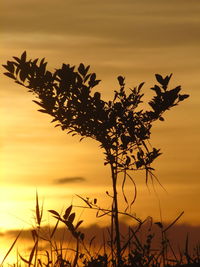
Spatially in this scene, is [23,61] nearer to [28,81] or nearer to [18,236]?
[28,81]

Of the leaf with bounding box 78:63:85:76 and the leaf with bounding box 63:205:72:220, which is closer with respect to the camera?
the leaf with bounding box 63:205:72:220

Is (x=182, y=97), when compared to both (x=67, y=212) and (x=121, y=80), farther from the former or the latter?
(x=67, y=212)

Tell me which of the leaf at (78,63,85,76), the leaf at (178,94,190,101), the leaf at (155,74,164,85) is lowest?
the leaf at (178,94,190,101)

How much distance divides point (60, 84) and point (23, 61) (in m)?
0.73

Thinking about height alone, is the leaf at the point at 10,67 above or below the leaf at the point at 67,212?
above

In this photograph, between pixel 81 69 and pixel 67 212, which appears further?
pixel 81 69

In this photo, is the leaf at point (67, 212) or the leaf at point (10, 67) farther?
the leaf at point (10, 67)

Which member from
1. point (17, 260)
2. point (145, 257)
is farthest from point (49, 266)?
point (145, 257)

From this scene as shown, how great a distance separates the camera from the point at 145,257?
11.5 metres

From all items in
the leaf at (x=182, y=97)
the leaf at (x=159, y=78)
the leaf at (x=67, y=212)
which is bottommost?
the leaf at (x=67, y=212)

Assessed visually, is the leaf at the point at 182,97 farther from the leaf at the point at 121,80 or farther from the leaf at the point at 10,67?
the leaf at the point at 10,67

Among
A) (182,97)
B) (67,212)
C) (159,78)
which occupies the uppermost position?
(159,78)

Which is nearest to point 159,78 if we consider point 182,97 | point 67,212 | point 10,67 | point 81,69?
point 182,97

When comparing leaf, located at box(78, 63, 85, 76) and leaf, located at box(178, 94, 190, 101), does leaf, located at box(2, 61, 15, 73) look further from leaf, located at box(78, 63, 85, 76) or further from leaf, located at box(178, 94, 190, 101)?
leaf, located at box(178, 94, 190, 101)
